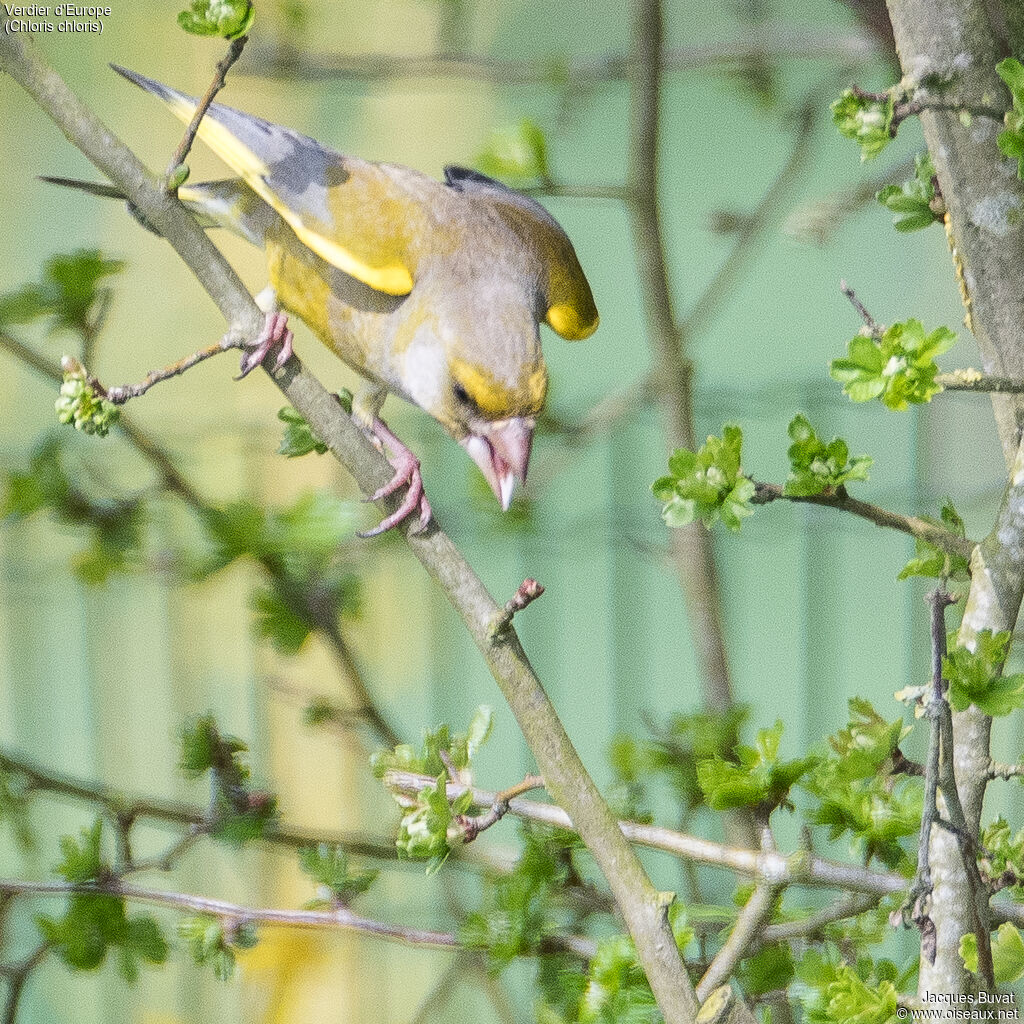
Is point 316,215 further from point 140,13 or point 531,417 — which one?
point 140,13

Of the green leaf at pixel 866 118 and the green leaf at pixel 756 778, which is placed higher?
the green leaf at pixel 866 118

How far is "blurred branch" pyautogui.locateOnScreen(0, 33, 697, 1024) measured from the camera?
43 centimetres

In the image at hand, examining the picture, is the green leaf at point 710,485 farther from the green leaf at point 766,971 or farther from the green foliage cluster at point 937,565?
the green leaf at point 766,971

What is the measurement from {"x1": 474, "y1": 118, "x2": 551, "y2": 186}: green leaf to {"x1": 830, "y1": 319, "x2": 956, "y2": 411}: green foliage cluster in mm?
273

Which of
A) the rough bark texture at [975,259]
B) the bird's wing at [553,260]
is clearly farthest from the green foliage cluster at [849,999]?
the bird's wing at [553,260]

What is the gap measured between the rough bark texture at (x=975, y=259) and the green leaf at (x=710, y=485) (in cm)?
12

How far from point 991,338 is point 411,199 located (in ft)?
1.02

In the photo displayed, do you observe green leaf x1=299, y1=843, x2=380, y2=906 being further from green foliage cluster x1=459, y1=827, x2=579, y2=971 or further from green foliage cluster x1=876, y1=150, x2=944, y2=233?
green foliage cluster x1=876, y1=150, x2=944, y2=233

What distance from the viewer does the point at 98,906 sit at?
678 mm

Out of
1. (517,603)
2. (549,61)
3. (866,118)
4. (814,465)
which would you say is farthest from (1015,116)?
(549,61)

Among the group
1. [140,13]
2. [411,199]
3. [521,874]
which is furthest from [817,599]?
[140,13]

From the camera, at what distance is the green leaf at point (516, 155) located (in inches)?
24.5

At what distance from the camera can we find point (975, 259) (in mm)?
487

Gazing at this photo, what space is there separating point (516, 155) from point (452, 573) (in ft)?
0.96
